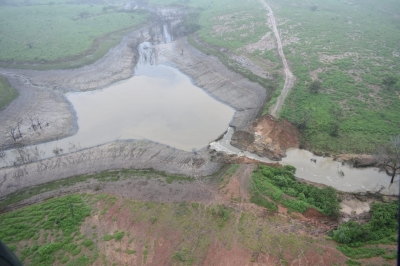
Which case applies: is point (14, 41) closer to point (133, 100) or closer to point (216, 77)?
point (133, 100)

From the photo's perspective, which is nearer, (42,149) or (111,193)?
(111,193)

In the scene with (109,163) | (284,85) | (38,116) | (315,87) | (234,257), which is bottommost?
(109,163)

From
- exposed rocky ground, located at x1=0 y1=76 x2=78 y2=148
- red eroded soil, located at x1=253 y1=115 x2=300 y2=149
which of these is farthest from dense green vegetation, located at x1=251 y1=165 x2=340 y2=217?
exposed rocky ground, located at x1=0 y1=76 x2=78 y2=148

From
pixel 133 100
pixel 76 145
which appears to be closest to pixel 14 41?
pixel 133 100

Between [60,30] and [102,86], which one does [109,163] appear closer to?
[102,86]

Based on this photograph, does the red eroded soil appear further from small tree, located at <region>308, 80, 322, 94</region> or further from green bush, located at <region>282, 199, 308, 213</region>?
green bush, located at <region>282, 199, 308, 213</region>

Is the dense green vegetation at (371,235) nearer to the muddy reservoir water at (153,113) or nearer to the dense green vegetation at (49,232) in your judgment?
the muddy reservoir water at (153,113)

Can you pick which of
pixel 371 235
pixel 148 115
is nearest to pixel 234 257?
pixel 371 235
